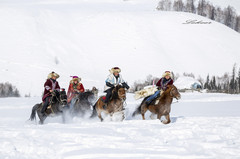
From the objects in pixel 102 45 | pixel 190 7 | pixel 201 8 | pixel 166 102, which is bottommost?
pixel 166 102

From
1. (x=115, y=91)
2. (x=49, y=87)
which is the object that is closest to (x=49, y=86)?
(x=49, y=87)

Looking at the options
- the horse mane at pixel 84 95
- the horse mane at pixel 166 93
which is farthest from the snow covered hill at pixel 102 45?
the horse mane at pixel 166 93

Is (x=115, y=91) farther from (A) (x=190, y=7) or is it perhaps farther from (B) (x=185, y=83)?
(A) (x=190, y=7)

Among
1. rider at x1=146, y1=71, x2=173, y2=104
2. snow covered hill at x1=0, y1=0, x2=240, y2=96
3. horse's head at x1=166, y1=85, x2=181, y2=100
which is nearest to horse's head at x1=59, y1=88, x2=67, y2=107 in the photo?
rider at x1=146, y1=71, x2=173, y2=104

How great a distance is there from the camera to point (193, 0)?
97.4 metres

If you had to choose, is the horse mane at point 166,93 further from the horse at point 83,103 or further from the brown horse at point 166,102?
the horse at point 83,103

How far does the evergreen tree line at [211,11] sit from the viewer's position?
93.6 meters

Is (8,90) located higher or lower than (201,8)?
lower

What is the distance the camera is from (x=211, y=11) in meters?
93.4

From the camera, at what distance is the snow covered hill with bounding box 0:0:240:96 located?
51.5 m

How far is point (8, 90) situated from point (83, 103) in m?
28.5

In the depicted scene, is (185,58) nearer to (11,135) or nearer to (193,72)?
(193,72)

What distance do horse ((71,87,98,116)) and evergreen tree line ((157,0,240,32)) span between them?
273 feet

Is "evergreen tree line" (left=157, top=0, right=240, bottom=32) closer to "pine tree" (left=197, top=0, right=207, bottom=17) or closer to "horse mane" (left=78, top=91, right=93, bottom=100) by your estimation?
"pine tree" (left=197, top=0, right=207, bottom=17)
